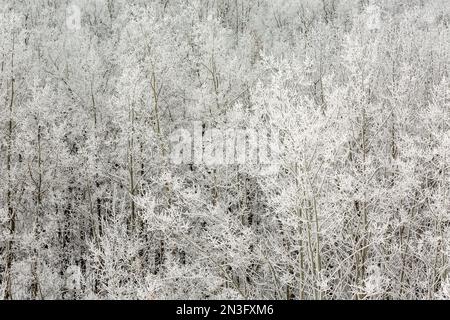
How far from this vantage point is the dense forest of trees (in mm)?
11992

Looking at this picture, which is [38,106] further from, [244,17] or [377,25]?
[244,17]

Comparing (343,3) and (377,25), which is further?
(343,3)

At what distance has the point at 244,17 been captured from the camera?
35.4 m

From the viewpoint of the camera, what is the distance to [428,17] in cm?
2525

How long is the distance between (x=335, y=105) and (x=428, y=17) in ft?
60.1

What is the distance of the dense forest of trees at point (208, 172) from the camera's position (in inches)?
472

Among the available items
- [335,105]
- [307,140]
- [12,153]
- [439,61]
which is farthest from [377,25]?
[12,153]

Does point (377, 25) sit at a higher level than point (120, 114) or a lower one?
higher

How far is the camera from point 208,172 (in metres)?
18.2
